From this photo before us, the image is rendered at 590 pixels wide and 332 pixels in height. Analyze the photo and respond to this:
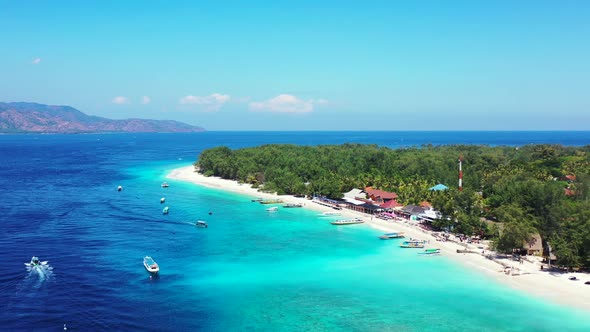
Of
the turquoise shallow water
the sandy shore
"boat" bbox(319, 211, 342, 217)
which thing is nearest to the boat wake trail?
the turquoise shallow water

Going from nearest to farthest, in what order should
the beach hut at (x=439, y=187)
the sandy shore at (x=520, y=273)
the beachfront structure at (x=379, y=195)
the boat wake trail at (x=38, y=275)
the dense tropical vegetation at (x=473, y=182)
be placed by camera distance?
the sandy shore at (x=520, y=273) < the boat wake trail at (x=38, y=275) < the dense tropical vegetation at (x=473, y=182) < the beachfront structure at (x=379, y=195) < the beach hut at (x=439, y=187)

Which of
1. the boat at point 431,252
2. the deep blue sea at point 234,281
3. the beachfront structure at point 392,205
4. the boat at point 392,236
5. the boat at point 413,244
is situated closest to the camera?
the deep blue sea at point 234,281

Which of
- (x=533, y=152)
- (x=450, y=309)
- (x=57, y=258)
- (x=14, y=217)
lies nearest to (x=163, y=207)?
(x=14, y=217)

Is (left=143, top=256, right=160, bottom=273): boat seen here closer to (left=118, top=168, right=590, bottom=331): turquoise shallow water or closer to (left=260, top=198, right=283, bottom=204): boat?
(left=118, top=168, right=590, bottom=331): turquoise shallow water

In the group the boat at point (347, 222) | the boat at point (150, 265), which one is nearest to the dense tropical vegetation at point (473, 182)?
the boat at point (347, 222)

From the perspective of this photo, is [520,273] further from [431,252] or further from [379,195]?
[379,195]

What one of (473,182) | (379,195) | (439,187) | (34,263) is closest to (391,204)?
(379,195)

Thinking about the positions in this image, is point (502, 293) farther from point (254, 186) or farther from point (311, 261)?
A: point (254, 186)

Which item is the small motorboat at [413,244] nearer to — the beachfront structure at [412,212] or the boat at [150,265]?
the beachfront structure at [412,212]
